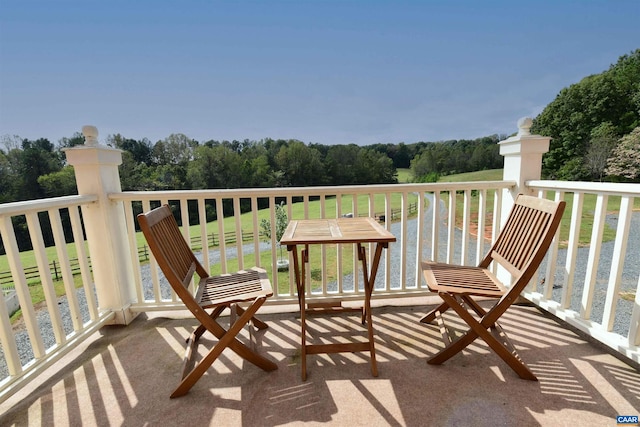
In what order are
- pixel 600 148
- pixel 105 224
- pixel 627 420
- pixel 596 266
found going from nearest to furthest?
pixel 627 420
pixel 596 266
pixel 105 224
pixel 600 148

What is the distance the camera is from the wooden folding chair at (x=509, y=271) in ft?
5.01

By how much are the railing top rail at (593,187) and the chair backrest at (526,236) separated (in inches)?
13.7

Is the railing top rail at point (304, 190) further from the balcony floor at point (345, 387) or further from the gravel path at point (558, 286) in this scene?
the balcony floor at point (345, 387)

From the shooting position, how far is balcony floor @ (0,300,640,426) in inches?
54.2

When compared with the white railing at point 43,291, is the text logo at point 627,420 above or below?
below

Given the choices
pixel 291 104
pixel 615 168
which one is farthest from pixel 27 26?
pixel 615 168

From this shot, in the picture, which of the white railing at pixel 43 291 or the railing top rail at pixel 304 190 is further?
the railing top rail at pixel 304 190

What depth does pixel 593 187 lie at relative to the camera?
→ 1.76m

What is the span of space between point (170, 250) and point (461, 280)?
176 centimetres

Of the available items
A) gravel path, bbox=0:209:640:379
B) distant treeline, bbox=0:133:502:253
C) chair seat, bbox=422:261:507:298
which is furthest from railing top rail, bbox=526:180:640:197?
distant treeline, bbox=0:133:502:253

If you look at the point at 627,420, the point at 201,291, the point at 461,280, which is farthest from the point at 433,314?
the point at 201,291

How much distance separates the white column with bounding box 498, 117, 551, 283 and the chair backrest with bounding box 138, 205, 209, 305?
258 centimetres

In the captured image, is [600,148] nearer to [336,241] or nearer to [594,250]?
[594,250]

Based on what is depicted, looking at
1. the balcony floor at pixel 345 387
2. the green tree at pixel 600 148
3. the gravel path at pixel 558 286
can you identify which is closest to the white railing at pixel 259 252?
the balcony floor at pixel 345 387
